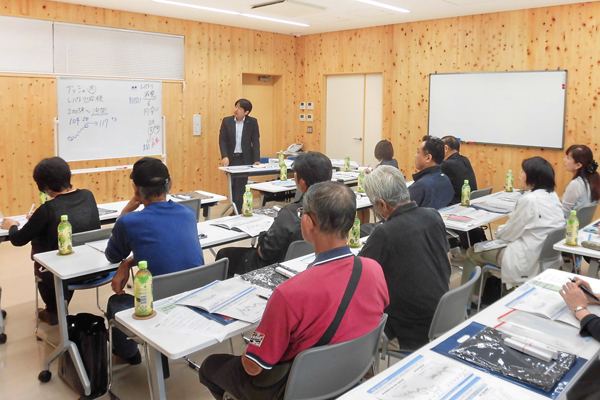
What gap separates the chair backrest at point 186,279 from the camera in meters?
2.28

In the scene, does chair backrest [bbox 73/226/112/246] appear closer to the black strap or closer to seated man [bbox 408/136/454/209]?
the black strap

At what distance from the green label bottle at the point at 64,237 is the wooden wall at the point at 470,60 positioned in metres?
5.66

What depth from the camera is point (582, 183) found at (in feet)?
14.4

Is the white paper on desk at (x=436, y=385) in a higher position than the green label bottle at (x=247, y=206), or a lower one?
lower

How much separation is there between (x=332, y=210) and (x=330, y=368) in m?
0.53

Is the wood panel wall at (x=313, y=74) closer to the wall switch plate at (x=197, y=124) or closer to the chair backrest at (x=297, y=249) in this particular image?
the wall switch plate at (x=197, y=124)

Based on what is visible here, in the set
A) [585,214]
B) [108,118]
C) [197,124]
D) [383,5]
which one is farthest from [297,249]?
[197,124]

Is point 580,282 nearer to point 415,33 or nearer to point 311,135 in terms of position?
point 415,33

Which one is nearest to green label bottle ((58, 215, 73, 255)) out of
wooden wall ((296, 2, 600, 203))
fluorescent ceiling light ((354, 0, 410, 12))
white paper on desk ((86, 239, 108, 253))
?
white paper on desk ((86, 239, 108, 253))

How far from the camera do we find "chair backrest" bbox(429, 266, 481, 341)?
2096mm

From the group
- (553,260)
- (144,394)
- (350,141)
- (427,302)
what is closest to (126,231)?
(144,394)

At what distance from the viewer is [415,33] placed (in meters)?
7.48

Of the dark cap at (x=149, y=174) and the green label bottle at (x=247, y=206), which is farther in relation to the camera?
the green label bottle at (x=247, y=206)

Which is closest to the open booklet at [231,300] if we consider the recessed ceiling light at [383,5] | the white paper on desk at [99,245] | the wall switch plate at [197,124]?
the white paper on desk at [99,245]
